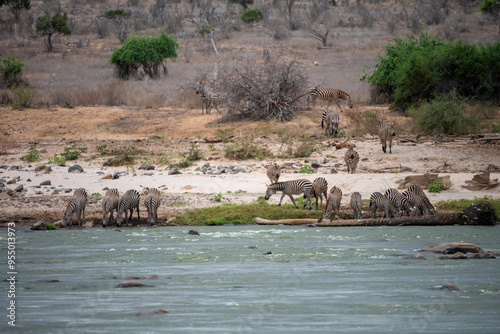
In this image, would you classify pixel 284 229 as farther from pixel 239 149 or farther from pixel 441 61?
pixel 441 61

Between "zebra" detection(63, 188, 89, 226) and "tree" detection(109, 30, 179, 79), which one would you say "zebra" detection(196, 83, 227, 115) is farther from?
"zebra" detection(63, 188, 89, 226)

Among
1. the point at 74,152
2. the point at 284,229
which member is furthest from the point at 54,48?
the point at 284,229

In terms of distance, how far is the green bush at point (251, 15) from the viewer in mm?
49781

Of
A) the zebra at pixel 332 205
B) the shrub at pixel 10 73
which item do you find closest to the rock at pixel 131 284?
the zebra at pixel 332 205

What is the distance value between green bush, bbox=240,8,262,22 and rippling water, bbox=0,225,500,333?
131 feet

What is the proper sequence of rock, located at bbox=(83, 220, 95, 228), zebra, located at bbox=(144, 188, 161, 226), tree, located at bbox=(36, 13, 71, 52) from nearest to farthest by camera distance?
1. zebra, located at bbox=(144, 188, 161, 226)
2. rock, located at bbox=(83, 220, 95, 228)
3. tree, located at bbox=(36, 13, 71, 52)

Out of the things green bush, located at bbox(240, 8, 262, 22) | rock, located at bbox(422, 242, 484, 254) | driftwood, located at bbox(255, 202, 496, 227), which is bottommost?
driftwood, located at bbox(255, 202, 496, 227)

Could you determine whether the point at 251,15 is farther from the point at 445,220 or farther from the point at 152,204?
the point at 445,220

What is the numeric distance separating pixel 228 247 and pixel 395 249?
2.54 m

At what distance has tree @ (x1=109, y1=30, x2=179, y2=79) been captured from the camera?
3195 centimetres

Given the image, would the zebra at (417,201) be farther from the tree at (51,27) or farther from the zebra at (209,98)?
the tree at (51,27)

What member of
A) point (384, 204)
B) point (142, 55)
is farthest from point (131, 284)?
point (142, 55)

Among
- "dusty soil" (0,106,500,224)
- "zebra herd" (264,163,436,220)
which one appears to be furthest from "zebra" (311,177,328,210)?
"dusty soil" (0,106,500,224)

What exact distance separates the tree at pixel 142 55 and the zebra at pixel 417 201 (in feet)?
72.8
